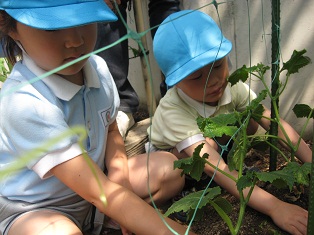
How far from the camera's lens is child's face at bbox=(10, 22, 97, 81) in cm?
90

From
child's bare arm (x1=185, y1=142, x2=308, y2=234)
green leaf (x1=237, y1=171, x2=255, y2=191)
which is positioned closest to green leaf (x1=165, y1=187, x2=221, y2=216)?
green leaf (x1=237, y1=171, x2=255, y2=191)

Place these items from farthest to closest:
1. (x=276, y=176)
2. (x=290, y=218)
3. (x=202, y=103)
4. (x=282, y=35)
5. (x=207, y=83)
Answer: (x=282, y=35) → (x=202, y=103) → (x=207, y=83) → (x=290, y=218) → (x=276, y=176)

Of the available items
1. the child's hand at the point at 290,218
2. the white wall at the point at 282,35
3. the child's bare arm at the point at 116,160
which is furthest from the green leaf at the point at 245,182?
the white wall at the point at 282,35

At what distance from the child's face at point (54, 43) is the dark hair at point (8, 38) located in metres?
0.02

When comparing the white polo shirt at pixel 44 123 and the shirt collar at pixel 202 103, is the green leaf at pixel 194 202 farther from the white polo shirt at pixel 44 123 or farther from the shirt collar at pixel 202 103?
the shirt collar at pixel 202 103

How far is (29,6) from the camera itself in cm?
86

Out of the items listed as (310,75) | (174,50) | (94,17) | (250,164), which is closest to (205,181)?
(250,164)

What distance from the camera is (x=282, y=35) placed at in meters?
1.52

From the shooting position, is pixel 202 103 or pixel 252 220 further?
pixel 202 103

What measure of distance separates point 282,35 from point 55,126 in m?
1.03

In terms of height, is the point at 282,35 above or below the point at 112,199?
above

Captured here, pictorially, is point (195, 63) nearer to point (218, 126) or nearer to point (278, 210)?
point (218, 126)

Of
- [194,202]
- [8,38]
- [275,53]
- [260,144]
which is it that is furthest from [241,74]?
[8,38]

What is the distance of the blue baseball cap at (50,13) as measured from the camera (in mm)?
847
